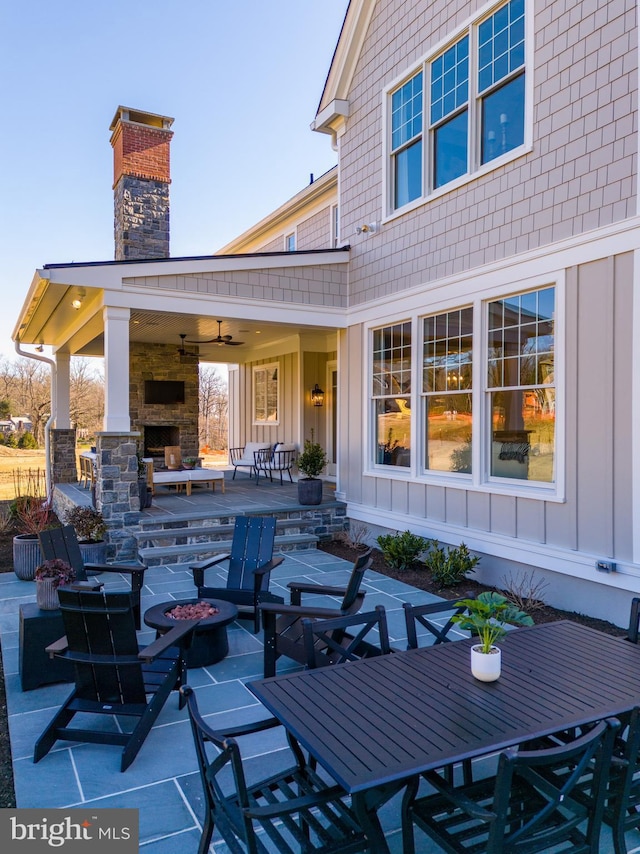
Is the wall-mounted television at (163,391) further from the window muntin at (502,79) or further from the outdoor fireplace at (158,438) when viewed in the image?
the window muntin at (502,79)

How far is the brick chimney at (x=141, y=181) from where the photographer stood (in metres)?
10.9

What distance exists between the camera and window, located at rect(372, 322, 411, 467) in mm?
7539

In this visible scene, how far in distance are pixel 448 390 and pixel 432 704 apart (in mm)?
4911

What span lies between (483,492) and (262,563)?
8.00 feet

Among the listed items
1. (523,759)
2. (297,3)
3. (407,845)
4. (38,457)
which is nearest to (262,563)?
(407,845)

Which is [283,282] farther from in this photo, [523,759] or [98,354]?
[523,759]

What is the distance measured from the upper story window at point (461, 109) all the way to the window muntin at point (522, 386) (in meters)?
1.65

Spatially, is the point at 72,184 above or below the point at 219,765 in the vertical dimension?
above

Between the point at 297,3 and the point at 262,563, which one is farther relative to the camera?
the point at 297,3

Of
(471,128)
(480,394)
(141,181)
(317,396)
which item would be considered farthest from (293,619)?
(141,181)

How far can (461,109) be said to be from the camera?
254 inches

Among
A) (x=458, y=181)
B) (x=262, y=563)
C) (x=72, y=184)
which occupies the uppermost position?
(x=72, y=184)

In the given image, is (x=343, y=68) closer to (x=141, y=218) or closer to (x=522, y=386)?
(x=141, y=218)

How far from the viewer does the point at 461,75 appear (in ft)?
21.2
